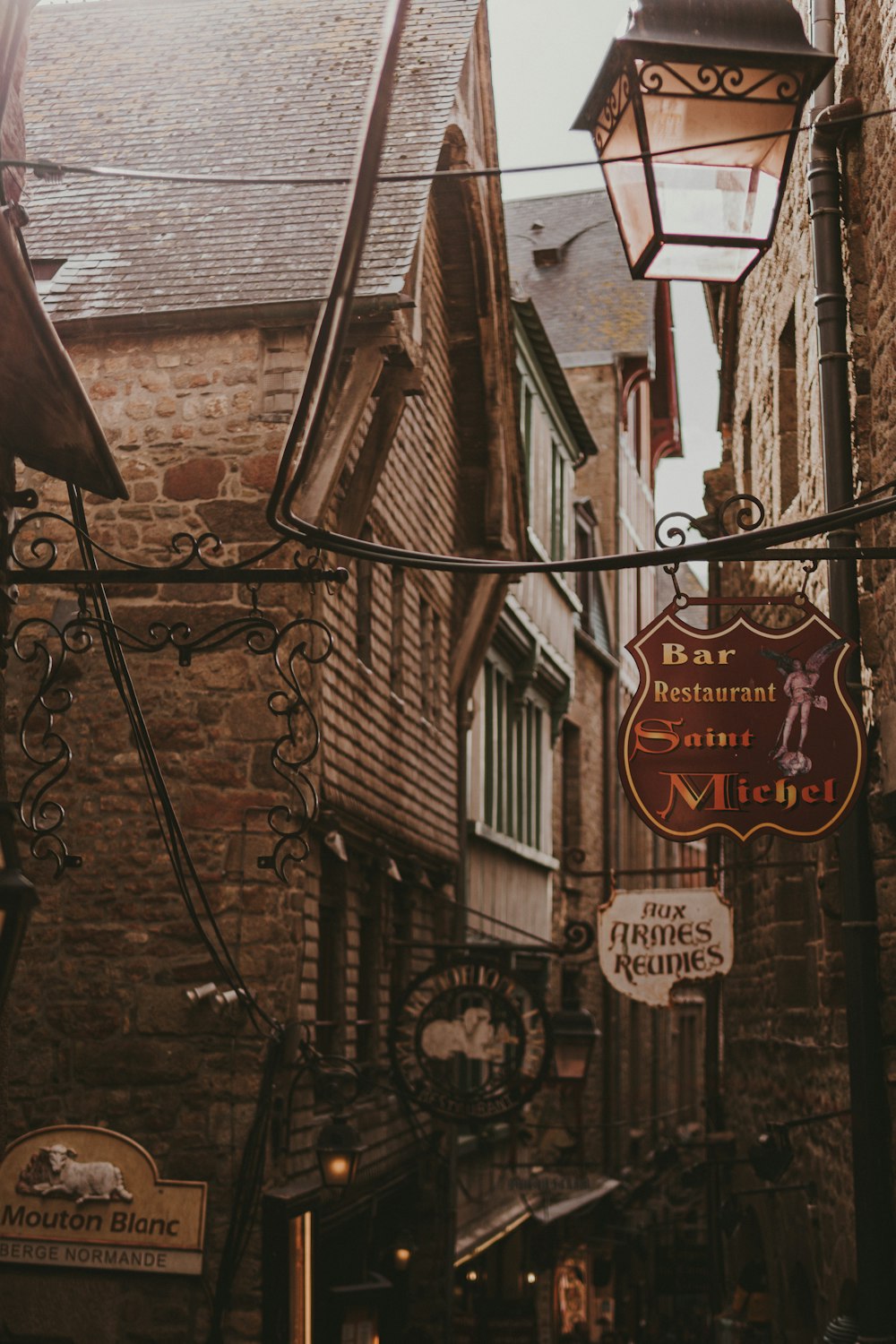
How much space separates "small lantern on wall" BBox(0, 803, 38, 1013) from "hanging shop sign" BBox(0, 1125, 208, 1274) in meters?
5.51

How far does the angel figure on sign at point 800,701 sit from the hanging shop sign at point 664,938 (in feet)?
16.0

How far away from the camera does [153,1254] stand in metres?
8.95

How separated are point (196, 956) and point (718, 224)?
6153mm

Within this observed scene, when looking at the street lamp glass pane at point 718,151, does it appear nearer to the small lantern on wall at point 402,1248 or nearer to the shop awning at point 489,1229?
the small lantern on wall at point 402,1248

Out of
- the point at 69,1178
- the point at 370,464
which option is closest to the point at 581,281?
the point at 370,464

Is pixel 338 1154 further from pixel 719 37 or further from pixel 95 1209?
pixel 719 37

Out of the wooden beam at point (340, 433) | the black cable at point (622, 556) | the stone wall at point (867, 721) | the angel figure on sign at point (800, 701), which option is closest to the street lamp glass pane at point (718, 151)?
the black cable at point (622, 556)

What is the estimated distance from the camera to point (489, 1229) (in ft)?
56.1

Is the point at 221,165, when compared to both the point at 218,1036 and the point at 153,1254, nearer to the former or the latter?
the point at 218,1036

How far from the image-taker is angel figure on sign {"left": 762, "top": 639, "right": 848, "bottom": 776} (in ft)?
20.4

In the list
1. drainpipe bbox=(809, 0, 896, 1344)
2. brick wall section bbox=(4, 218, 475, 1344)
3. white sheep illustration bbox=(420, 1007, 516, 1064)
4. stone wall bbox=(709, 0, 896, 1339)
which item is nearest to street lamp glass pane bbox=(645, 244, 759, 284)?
drainpipe bbox=(809, 0, 896, 1344)

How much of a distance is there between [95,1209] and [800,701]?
5.41m

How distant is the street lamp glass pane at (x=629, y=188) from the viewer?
183 inches

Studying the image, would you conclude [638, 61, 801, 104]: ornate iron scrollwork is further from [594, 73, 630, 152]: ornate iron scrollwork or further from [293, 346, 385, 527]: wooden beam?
[293, 346, 385, 527]: wooden beam
